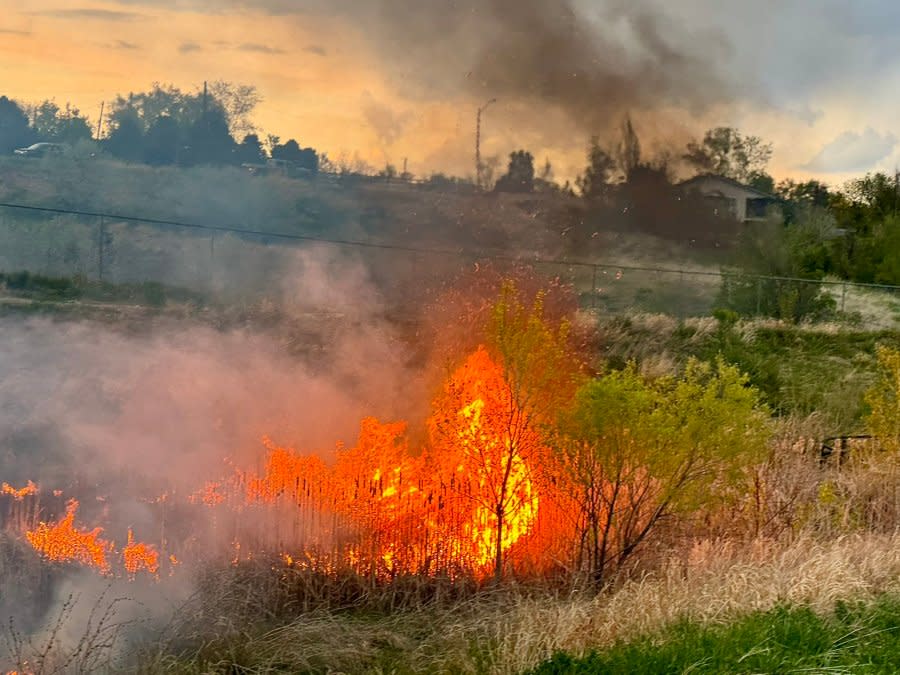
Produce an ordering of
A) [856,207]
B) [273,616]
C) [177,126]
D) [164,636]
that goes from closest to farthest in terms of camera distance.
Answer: [164,636], [273,616], [177,126], [856,207]

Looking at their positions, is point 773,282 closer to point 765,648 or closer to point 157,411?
point 157,411

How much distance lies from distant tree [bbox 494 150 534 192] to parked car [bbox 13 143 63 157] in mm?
16323

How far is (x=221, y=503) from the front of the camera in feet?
41.2

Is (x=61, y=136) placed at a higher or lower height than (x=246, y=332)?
higher

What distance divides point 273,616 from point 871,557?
5777 millimetres

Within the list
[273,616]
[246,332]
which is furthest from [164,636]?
[246,332]

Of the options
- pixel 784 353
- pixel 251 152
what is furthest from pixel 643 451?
pixel 251 152

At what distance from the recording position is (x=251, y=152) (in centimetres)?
2383

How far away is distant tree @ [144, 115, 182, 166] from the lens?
25516 mm

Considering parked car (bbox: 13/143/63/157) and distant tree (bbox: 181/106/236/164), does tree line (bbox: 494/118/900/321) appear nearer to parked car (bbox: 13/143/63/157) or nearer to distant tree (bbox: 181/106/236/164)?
distant tree (bbox: 181/106/236/164)

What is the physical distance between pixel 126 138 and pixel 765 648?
25.1 m

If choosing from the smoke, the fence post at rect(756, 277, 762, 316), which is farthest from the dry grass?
the fence post at rect(756, 277, 762, 316)

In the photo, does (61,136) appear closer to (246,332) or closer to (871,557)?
(246,332)

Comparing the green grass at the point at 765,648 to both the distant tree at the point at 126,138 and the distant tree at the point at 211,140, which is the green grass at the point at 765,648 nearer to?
the distant tree at the point at 211,140
